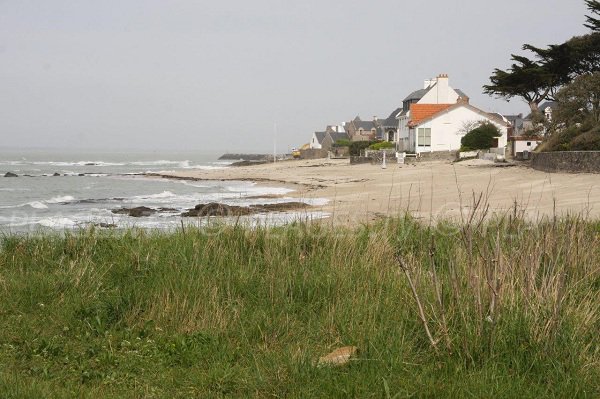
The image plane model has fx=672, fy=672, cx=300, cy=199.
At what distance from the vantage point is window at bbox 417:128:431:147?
59062mm

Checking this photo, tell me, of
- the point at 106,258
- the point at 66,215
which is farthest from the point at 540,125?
the point at 106,258

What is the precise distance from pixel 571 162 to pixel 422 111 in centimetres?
3833

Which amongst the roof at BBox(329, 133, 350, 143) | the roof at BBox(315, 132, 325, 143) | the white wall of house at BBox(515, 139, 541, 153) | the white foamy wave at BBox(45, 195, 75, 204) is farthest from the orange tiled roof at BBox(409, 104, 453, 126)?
the roof at BBox(315, 132, 325, 143)

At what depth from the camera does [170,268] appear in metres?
6.35

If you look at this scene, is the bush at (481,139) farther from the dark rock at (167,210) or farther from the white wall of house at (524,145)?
the dark rock at (167,210)

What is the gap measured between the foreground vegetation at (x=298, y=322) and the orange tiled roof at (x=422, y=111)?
180ft

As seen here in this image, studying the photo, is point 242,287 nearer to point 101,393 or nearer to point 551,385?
point 101,393

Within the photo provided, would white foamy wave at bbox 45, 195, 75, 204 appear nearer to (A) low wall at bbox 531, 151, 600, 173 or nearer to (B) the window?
(A) low wall at bbox 531, 151, 600, 173

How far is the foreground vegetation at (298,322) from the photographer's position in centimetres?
433

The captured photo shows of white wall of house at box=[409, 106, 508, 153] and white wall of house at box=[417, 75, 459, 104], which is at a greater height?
white wall of house at box=[417, 75, 459, 104]

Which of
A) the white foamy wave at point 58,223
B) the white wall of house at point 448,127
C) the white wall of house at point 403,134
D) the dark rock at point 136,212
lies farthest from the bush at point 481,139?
the white foamy wave at point 58,223

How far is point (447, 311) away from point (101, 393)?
2565mm

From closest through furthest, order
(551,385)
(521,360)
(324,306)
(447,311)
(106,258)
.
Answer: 1. (551,385)
2. (521,360)
3. (447,311)
4. (324,306)
5. (106,258)

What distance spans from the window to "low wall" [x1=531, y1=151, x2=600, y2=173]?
3017 cm
